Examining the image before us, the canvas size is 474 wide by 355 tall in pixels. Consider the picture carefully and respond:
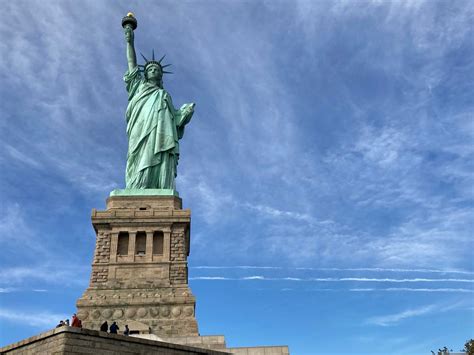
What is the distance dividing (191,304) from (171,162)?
9188 millimetres

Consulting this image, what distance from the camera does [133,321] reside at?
76.5 feet

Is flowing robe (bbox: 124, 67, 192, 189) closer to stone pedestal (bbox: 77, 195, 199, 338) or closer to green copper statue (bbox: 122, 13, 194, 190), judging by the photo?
green copper statue (bbox: 122, 13, 194, 190)

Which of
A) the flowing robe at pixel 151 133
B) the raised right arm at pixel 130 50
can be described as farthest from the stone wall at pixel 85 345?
the raised right arm at pixel 130 50

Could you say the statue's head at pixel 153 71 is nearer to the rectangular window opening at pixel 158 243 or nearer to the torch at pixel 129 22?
the torch at pixel 129 22

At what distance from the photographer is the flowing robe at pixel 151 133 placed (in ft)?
96.1

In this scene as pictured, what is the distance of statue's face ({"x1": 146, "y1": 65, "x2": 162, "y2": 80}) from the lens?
32.6m

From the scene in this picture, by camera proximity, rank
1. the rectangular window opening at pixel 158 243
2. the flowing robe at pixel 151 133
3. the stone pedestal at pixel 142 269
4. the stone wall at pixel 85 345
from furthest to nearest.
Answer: the flowing robe at pixel 151 133
the rectangular window opening at pixel 158 243
the stone pedestal at pixel 142 269
the stone wall at pixel 85 345

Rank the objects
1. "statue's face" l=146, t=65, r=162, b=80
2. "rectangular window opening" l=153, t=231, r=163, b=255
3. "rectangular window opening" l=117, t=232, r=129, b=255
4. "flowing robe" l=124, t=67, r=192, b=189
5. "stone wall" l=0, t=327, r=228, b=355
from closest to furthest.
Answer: "stone wall" l=0, t=327, r=228, b=355 → "rectangular window opening" l=117, t=232, r=129, b=255 → "rectangular window opening" l=153, t=231, r=163, b=255 → "flowing robe" l=124, t=67, r=192, b=189 → "statue's face" l=146, t=65, r=162, b=80

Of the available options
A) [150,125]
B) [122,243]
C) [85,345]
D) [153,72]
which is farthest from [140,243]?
[85,345]

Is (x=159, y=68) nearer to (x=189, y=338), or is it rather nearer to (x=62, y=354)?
(x=189, y=338)

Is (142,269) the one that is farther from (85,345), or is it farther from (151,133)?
(85,345)

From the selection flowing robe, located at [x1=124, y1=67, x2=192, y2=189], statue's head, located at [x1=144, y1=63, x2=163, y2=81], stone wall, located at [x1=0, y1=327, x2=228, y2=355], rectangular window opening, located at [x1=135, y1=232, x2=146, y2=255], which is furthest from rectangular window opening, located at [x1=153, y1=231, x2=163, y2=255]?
statue's head, located at [x1=144, y1=63, x2=163, y2=81]

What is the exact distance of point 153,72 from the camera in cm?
3259

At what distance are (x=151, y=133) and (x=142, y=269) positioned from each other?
28.0 feet
